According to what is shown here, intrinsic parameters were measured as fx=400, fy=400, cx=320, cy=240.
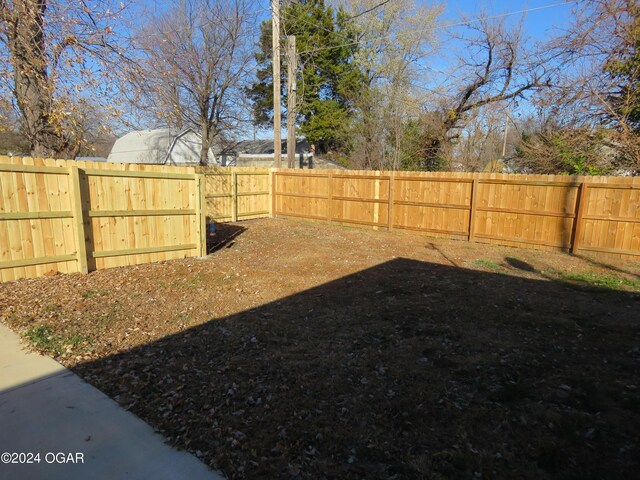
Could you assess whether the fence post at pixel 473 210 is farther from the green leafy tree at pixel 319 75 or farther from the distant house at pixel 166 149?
the distant house at pixel 166 149

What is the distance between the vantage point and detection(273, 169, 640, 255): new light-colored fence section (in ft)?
28.8

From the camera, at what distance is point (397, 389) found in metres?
3.37

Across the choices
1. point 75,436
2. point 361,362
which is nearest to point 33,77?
point 75,436

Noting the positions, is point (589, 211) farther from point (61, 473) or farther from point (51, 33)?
point (51, 33)

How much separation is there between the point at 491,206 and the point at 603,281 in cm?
358

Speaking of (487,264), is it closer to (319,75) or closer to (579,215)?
(579,215)

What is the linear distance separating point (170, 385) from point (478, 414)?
247cm

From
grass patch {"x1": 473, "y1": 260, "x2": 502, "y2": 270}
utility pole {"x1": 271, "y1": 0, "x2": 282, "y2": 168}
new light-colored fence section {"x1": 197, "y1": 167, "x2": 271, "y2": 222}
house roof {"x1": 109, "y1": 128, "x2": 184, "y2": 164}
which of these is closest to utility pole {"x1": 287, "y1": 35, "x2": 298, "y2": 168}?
utility pole {"x1": 271, "y1": 0, "x2": 282, "y2": 168}

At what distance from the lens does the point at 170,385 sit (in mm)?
3352

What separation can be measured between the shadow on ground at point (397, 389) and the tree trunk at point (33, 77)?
6068 millimetres

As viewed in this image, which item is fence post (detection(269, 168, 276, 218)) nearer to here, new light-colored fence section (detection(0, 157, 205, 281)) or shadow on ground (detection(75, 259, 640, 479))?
new light-colored fence section (detection(0, 157, 205, 281))

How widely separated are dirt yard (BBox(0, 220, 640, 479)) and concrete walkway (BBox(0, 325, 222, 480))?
0.13 metres

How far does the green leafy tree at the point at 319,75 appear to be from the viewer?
2281cm

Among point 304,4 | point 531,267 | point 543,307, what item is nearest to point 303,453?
point 543,307
